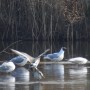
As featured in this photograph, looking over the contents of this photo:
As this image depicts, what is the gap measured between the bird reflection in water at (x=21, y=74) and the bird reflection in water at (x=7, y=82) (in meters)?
0.19

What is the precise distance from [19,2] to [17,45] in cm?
267

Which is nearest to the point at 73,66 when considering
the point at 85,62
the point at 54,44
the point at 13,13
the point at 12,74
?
the point at 85,62

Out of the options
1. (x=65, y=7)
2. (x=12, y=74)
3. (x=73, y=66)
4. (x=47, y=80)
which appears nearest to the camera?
(x=47, y=80)

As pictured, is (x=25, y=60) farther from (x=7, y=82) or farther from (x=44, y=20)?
(x=44, y=20)

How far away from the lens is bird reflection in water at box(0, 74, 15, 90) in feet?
46.5

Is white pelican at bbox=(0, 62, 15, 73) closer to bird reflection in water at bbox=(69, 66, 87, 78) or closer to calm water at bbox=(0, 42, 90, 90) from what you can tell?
calm water at bbox=(0, 42, 90, 90)

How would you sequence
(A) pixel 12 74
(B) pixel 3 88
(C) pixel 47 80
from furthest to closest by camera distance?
(A) pixel 12 74
(C) pixel 47 80
(B) pixel 3 88

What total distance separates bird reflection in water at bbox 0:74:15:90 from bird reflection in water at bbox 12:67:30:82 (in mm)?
189

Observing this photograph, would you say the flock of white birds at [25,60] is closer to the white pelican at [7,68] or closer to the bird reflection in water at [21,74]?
the white pelican at [7,68]

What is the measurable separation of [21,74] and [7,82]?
1.50 m

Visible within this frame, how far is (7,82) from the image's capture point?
1494cm

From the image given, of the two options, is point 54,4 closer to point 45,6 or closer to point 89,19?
point 45,6

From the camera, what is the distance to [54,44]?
A: 91.0ft

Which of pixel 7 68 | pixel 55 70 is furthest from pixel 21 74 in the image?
pixel 55 70
